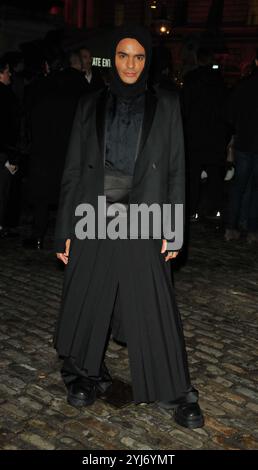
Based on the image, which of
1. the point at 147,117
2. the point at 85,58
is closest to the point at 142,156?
the point at 147,117

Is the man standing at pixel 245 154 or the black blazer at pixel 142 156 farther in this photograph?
the man standing at pixel 245 154

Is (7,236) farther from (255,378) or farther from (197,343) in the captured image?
(255,378)

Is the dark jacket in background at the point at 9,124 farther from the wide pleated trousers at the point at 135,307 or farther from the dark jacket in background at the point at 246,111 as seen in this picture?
the wide pleated trousers at the point at 135,307

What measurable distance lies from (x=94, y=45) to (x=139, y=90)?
53.4ft

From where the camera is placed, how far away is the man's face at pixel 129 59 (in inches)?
135

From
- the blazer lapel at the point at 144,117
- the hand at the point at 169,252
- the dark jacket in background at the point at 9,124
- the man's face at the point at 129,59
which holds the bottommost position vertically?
the hand at the point at 169,252

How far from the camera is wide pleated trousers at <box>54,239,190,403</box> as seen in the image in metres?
3.62

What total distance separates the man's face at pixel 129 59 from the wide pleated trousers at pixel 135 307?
95 centimetres

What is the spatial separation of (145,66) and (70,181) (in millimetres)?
815

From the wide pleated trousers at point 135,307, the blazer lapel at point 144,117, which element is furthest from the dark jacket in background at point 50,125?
the wide pleated trousers at point 135,307

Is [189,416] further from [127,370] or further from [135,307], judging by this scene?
[127,370]

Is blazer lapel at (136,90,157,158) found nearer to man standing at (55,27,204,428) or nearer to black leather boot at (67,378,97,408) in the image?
man standing at (55,27,204,428)

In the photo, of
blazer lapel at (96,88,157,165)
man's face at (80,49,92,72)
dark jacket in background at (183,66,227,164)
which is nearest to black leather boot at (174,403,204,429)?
blazer lapel at (96,88,157,165)

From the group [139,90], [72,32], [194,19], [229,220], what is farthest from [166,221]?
[194,19]
